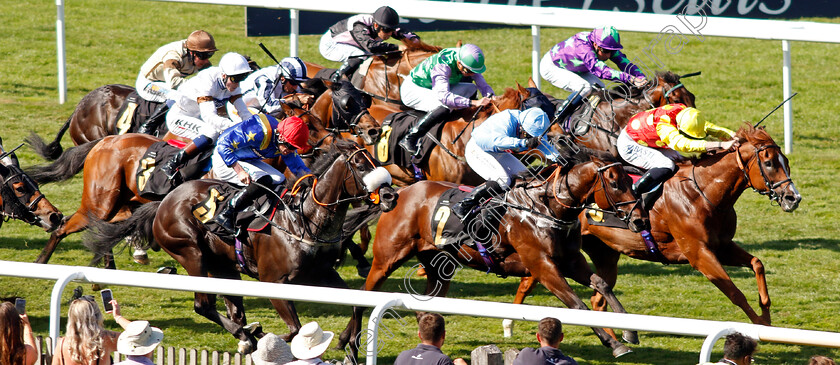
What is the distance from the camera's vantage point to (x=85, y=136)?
34.9 ft

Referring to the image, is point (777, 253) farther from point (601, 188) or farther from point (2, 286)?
point (2, 286)

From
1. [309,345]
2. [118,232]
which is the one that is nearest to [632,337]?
[309,345]

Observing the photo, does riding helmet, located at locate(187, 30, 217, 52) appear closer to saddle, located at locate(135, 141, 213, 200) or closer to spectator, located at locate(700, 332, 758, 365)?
saddle, located at locate(135, 141, 213, 200)

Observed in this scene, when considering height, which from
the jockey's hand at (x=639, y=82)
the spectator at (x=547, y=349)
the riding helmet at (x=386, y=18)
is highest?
the spectator at (x=547, y=349)

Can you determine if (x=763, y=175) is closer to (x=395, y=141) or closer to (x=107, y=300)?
(x=395, y=141)

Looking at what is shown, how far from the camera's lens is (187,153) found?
324 inches

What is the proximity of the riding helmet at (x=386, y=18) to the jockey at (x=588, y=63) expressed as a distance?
4.69 feet

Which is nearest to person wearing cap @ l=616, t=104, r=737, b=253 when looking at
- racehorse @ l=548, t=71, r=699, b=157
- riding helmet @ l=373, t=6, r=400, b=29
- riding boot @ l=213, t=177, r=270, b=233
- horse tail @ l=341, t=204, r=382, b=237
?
racehorse @ l=548, t=71, r=699, b=157

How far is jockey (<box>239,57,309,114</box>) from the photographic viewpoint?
9812mm

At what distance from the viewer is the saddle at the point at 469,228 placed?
24.0ft

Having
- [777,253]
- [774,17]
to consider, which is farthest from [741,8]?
[777,253]

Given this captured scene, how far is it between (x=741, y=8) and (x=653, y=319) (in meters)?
10.8

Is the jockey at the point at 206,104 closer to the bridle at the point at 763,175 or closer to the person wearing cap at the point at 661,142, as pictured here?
the person wearing cap at the point at 661,142

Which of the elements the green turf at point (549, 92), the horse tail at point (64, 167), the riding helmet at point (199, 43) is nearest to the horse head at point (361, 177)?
the green turf at point (549, 92)
